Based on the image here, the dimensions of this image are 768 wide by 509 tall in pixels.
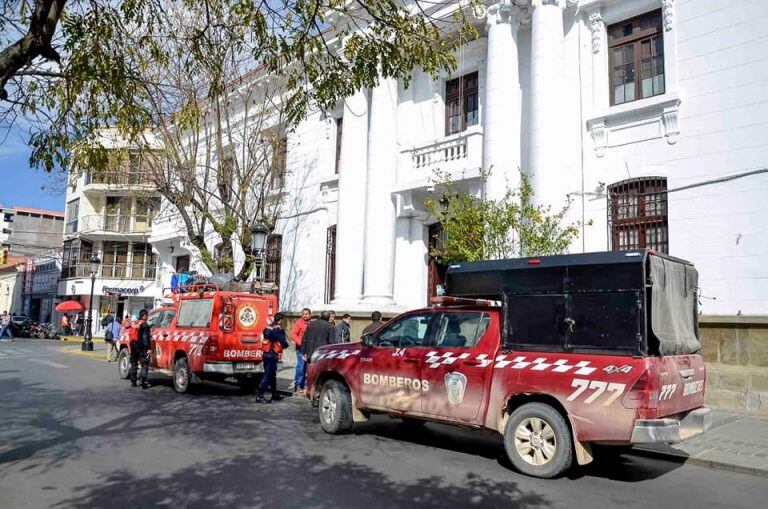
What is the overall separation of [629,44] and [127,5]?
10.5 metres

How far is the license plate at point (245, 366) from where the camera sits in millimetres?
12195

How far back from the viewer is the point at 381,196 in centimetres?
1686

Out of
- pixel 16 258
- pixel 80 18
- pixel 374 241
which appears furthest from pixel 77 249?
pixel 80 18

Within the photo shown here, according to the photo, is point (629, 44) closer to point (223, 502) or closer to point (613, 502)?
point (613, 502)

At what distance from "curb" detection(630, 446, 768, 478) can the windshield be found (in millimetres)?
1338

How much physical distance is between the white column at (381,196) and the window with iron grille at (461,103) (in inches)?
60.6

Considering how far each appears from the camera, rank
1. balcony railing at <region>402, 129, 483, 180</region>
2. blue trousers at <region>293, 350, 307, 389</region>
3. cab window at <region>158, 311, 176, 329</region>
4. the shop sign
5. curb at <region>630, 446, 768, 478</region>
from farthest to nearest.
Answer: the shop sign → balcony railing at <region>402, 129, 483, 180</region> → cab window at <region>158, 311, 176, 329</region> → blue trousers at <region>293, 350, 307, 389</region> → curb at <region>630, 446, 768, 478</region>

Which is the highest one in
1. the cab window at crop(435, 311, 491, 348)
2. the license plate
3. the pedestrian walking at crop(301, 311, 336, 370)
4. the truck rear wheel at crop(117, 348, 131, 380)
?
the cab window at crop(435, 311, 491, 348)

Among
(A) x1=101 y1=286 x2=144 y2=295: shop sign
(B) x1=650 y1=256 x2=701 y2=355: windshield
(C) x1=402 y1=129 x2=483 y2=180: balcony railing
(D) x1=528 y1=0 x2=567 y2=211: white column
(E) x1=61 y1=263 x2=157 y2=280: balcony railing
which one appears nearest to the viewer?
(B) x1=650 y1=256 x2=701 y2=355: windshield

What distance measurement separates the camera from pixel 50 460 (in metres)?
6.59

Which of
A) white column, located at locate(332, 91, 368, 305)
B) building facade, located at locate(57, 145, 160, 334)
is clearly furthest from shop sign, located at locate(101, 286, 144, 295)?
white column, located at locate(332, 91, 368, 305)

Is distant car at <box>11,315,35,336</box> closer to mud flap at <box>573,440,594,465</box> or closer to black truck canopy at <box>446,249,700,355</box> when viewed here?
black truck canopy at <box>446,249,700,355</box>

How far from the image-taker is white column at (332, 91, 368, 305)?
17.5 m

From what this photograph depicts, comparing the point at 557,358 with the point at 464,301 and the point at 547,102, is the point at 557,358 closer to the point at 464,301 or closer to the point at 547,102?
the point at 464,301
